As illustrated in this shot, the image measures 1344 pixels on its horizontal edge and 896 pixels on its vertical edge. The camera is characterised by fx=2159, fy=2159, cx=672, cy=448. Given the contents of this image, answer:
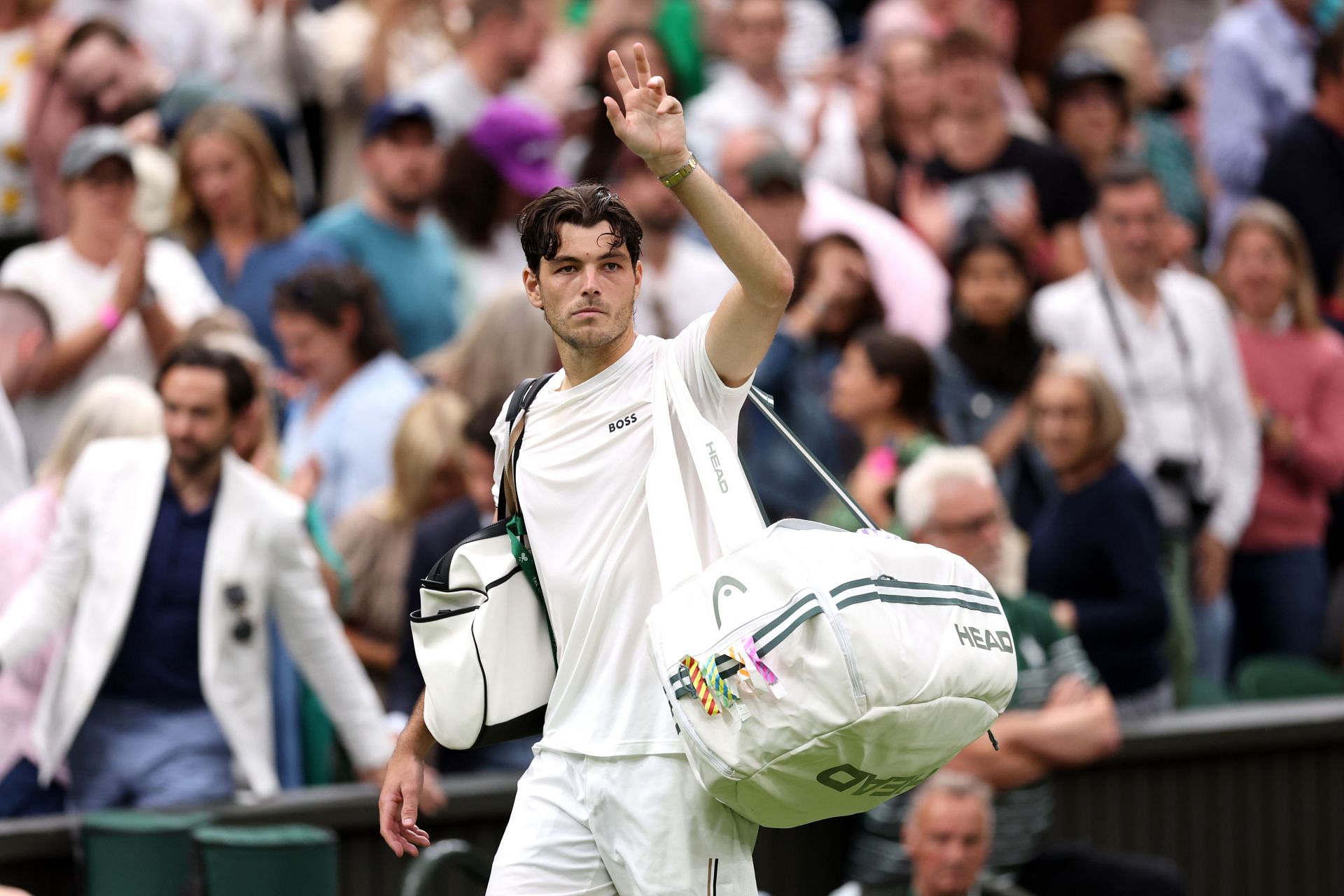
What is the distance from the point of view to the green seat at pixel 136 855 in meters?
6.25

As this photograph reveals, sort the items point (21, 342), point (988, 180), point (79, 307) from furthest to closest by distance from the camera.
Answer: point (988, 180) → point (79, 307) → point (21, 342)

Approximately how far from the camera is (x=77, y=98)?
29.6 feet

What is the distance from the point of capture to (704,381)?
436 cm

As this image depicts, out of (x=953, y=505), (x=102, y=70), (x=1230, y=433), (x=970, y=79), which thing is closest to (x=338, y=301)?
(x=102, y=70)

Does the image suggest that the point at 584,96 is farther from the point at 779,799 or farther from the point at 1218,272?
the point at 779,799

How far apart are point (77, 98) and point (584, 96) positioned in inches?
97.1

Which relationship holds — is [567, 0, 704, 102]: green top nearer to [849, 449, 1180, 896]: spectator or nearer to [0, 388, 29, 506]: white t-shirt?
[849, 449, 1180, 896]: spectator

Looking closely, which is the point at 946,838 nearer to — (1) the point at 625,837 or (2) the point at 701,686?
(1) the point at 625,837

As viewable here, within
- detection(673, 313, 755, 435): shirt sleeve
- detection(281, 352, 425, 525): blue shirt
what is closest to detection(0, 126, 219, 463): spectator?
detection(281, 352, 425, 525): blue shirt

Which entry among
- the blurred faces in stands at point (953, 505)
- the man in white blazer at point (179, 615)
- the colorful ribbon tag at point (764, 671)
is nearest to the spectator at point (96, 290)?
the man in white blazer at point (179, 615)

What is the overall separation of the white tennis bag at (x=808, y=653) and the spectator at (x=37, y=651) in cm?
325

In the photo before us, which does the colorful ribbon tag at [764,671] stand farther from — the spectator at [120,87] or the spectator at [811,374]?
the spectator at [120,87]

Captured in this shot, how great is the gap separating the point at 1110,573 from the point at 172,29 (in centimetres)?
504

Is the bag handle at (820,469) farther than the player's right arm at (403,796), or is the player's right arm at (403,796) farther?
the player's right arm at (403,796)
